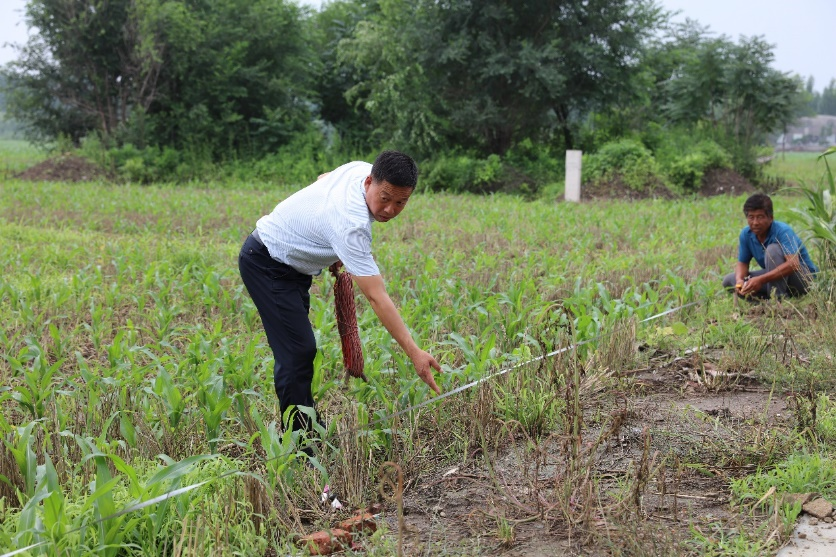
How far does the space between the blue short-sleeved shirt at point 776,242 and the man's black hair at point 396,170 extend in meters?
4.25

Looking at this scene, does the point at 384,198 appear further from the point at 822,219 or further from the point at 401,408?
the point at 822,219

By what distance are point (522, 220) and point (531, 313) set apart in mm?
6756

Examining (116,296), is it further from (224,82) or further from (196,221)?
(224,82)

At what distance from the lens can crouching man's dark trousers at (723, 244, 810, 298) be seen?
6.51 metres

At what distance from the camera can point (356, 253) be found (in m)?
3.25

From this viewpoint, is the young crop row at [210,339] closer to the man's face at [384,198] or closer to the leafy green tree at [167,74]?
the man's face at [384,198]

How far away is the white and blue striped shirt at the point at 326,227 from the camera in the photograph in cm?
325

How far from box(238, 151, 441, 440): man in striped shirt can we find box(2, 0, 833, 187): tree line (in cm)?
1691

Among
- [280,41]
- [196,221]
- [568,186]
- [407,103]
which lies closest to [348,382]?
[196,221]

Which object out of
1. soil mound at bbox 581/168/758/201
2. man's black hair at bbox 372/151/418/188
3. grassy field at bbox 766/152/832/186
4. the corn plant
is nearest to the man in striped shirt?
man's black hair at bbox 372/151/418/188

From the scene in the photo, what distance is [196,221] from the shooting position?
11.8 metres

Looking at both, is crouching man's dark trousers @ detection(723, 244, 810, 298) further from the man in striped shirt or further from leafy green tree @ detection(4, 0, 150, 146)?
leafy green tree @ detection(4, 0, 150, 146)

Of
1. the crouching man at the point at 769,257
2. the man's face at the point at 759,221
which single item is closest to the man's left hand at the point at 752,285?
the crouching man at the point at 769,257

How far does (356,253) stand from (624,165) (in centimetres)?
1647
